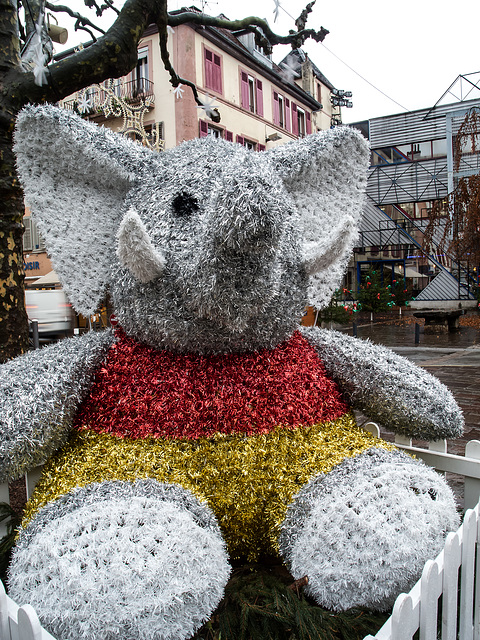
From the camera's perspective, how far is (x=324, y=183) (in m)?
2.05

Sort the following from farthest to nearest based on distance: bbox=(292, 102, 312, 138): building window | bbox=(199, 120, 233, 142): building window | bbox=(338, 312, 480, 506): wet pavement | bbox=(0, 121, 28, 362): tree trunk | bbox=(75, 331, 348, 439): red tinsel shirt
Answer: bbox=(292, 102, 312, 138): building window < bbox=(199, 120, 233, 142): building window < bbox=(338, 312, 480, 506): wet pavement < bbox=(0, 121, 28, 362): tree trunk < bbox=(75, 331, 348, 439): red tinsel shirt

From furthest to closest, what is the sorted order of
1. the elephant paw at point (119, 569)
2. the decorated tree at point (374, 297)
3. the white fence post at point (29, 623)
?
the decorated tree at point (374, 297) → the elephant paw at point (119, 569) → the white fence post at point (29, 623)

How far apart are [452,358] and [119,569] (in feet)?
26.7

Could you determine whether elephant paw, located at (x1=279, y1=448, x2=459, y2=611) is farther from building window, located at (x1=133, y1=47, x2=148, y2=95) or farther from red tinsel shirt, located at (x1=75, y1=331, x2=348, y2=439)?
building window, located at (x1=133, y1=47, x2=148, y2=95)

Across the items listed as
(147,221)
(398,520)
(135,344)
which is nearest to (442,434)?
(398,520)

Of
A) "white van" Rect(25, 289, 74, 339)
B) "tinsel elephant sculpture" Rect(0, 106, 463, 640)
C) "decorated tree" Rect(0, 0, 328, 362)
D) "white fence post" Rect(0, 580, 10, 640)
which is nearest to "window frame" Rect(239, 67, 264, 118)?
"white van" Rect(25, 289, 74, 339)

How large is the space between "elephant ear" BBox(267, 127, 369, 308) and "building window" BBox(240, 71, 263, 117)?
16.2 meters

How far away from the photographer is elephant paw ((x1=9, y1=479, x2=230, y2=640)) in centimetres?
110

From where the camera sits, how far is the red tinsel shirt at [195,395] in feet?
5.39

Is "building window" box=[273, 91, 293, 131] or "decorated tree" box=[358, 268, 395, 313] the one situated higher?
"building window" box=[273, 91, 293, 131]

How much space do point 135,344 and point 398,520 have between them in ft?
3.62

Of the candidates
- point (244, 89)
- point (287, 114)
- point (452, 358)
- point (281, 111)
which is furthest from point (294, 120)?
point (452, 358)

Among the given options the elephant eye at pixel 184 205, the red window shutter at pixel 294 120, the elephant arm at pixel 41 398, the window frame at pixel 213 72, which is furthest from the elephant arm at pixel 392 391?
the red window shutter at pixel 294 120

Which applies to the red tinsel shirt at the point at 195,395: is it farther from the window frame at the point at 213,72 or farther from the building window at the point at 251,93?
the building window at the point at 251,93
